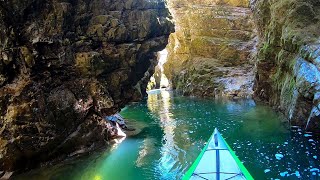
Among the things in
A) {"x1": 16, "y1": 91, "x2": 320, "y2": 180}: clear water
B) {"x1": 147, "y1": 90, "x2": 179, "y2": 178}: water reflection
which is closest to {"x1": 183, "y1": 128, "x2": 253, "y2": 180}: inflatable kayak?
{"x1": 16, "y1": 91, "x2": 320, "y2": 180}: clear water

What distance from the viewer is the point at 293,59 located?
2723 centimetres

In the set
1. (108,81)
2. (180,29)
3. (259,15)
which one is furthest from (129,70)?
(180,29)

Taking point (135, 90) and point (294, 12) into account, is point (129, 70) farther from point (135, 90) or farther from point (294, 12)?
point (294, 12)

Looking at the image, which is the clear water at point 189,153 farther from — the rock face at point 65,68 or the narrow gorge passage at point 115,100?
the rock face at point 65,68

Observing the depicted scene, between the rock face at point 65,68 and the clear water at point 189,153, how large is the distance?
1800 millimetres

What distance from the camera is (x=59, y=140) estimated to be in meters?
20.5

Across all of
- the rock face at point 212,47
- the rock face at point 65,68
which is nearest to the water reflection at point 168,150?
the rock face at point 65,68

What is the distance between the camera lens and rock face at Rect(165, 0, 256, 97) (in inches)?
2392

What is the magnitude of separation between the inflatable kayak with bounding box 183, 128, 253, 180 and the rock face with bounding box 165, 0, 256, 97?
42.7m

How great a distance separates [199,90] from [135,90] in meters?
34.4

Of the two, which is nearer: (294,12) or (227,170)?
(227,170)

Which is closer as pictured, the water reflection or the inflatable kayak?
the inflatable kayak

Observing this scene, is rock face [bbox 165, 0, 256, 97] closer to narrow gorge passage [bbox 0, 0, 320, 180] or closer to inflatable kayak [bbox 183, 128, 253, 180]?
narrow gorge passage [bbox 0, 0, 320, 180]

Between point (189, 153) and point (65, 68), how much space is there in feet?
34.3
